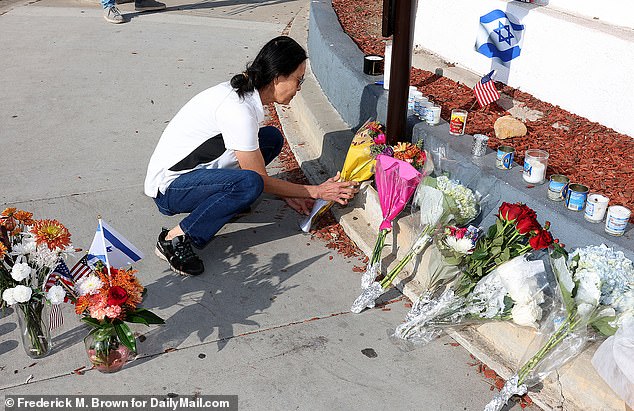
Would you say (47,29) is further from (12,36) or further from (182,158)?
(182,158)

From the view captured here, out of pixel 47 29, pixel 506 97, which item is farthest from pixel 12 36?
pixel 506 97

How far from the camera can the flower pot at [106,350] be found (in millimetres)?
2910

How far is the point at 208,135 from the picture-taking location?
12.3 feet

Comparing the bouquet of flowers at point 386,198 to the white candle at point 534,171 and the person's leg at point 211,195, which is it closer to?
the white candle at point 534,171

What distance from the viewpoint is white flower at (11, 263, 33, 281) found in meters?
2.77

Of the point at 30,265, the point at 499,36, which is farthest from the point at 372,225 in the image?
the point at 499,36

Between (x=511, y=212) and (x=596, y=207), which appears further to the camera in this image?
(x=596, y=207)

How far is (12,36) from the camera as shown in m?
8.39

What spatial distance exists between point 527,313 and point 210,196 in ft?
6.04

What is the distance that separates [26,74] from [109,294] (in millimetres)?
5091

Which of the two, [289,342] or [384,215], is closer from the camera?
[289,342]

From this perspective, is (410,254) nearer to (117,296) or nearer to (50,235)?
(117,296)

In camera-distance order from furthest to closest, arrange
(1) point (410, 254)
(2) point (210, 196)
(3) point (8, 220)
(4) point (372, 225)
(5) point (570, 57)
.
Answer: (5) point (570, 57) → (4) point (372, 225) → (2) point (210, 196) → (1) point (410, 254) → (3) point (8, 220)

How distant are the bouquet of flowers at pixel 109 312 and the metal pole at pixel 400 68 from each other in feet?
6.28
